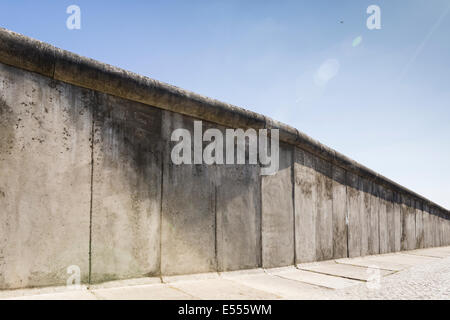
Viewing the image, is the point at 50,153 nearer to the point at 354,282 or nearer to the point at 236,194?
the point at 236,194

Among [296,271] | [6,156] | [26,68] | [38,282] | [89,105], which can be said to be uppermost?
[26,68]

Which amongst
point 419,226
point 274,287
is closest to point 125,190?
point 274,287

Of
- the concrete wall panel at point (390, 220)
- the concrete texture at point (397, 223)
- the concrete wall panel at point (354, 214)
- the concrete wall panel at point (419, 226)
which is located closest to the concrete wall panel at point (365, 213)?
the concrete wall panel at point (354, 214)

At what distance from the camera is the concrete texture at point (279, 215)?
4629 mm

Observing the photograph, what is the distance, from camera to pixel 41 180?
9.29ft

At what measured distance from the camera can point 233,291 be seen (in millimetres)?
3156

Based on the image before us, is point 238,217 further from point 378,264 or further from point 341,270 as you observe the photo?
point 378,264

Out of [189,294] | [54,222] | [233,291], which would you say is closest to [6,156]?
[54,222]

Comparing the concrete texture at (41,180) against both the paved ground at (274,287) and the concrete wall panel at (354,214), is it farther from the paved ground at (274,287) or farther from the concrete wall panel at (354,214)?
the concrete wall panel at (354,214)

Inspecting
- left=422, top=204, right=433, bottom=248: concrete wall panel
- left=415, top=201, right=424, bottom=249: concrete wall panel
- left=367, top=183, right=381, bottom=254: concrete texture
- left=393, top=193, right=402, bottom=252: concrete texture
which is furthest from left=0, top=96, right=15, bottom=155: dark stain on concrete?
left=422, top=204, right=433, bottom=248: concrete wall panel

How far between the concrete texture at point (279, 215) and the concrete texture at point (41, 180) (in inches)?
101

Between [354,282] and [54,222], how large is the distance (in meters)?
3.44

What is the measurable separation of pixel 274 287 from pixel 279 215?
1.54 m
